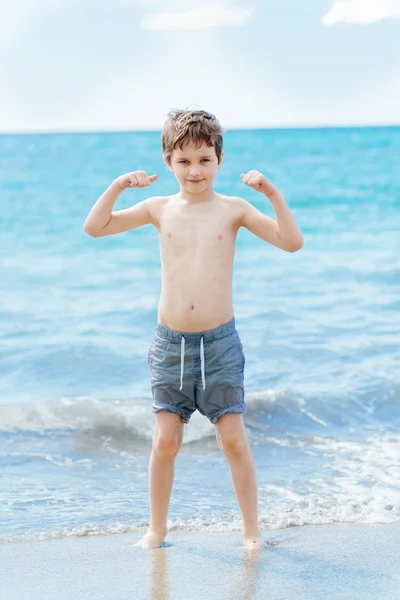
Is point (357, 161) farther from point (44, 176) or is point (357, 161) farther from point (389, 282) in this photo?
point (389, 282)

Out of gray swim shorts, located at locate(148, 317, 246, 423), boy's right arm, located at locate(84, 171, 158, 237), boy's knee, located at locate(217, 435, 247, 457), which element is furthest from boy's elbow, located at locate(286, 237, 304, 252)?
boy's knee, located at locate(217, 435, 247, 457)

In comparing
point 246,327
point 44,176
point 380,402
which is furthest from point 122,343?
point 44,176

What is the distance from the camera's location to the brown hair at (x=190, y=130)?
360 cm

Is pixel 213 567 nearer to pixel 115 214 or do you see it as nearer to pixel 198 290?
pixel 198 290

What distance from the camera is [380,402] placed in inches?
254

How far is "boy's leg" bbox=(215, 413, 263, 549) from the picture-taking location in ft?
12.1

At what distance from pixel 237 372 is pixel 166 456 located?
16.3 inches

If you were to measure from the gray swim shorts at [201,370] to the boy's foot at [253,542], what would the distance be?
0.45 meters

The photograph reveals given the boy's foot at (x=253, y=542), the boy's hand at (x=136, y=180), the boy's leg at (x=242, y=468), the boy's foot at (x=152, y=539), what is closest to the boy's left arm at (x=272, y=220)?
the boy's hand at (x=136, y=180)

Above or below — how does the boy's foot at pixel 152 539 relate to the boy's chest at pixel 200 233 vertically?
below

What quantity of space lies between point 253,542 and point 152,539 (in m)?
0.38

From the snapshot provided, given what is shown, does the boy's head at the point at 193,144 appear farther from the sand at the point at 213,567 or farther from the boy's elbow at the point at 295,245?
the sand at the point at 213,567

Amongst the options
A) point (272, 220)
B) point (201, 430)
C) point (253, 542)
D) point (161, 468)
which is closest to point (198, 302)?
point (272, 220)

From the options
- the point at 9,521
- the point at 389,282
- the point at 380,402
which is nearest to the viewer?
the point at 9,521
